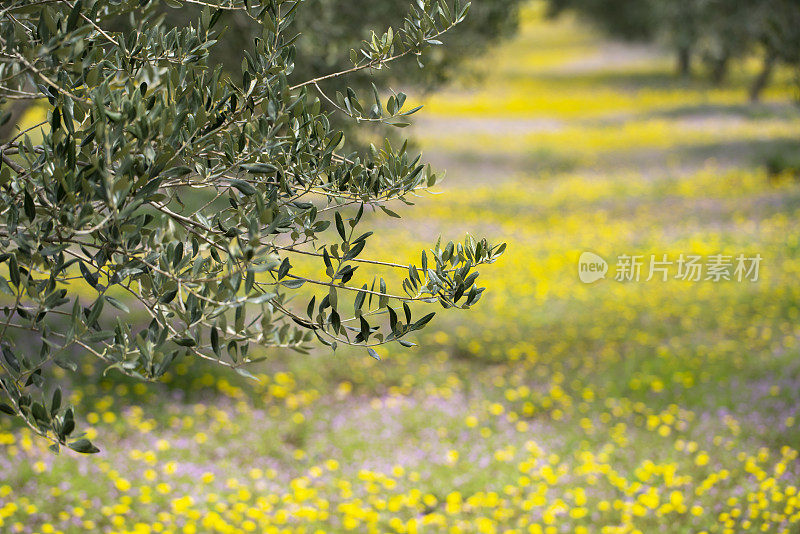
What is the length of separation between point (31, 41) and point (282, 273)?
0.97 m

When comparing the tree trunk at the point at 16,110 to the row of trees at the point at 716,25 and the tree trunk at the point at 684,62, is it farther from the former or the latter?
the tree trunk at the point at 684,62

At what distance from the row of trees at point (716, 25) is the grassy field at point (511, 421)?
11.4 feet

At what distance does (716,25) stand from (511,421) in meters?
20.8

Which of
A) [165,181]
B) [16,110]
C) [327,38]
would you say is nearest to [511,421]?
[327,38]

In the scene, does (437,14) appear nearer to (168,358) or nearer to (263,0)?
(263,0)

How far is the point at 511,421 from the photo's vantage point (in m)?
7.49

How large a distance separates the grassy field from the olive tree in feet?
10.8

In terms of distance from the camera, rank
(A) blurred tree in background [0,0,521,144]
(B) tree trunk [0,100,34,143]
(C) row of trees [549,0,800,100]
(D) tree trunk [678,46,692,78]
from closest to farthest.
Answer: (B) tree trunk [0,100,34,143]
(A) blurred tree in background [0,0,521,144]
(C) row of trees [549,0,800,100]
(D) tree trunk [678,46,692,78]

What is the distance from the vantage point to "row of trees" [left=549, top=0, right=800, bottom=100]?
44.1 ft

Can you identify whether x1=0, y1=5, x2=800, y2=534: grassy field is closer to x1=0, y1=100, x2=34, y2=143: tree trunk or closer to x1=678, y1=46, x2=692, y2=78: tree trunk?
x1=0, y1=100, x2=34, y2=143: tree trunk

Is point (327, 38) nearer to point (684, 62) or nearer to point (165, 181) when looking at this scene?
point (165, 181)

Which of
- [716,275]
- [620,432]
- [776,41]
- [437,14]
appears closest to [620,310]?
[716,275]

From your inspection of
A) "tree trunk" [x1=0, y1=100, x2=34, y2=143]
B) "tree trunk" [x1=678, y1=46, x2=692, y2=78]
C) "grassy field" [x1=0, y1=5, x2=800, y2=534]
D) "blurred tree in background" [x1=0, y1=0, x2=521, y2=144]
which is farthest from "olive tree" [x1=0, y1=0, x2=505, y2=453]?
"tree trunk" [x1=678, y1=46, x2=692, y2=78]

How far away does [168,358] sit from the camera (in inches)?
87.8
